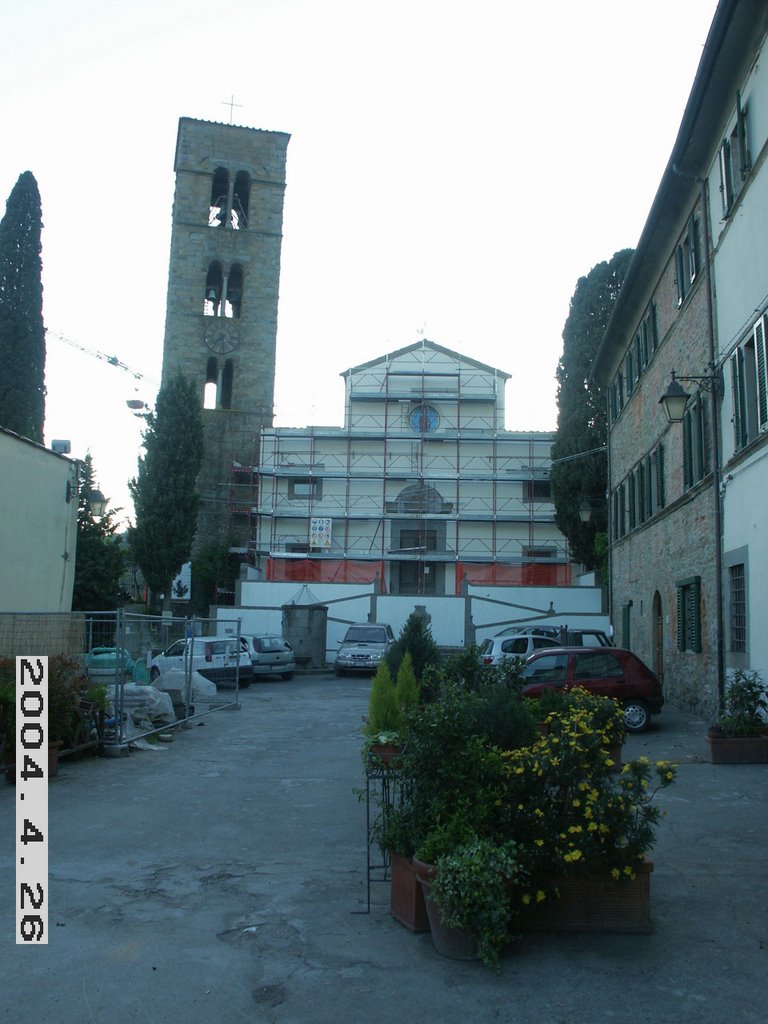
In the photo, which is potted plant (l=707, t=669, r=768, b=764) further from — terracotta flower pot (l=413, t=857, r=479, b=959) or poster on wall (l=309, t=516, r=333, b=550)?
poster on wall (l=309, t=516, r=333, b=550)

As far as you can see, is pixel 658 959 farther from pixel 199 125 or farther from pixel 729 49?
pixel 199 125

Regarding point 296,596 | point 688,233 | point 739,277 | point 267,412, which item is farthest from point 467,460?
point 739,277

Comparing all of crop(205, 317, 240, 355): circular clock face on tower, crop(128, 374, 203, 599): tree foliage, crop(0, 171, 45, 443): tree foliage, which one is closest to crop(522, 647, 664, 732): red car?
crop(0, 171, 45, 443): tree foliage

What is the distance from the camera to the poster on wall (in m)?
46.2

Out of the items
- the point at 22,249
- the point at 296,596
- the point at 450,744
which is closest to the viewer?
the point at 450,744

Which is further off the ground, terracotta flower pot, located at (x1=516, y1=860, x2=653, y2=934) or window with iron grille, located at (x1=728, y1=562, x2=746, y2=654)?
window with iron grille, located at (x1=728, y1=562, x2=746, y2=654)

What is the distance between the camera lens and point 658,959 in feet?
15.8

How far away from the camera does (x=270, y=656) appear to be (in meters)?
28.2

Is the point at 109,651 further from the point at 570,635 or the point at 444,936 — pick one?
the point at 570,635

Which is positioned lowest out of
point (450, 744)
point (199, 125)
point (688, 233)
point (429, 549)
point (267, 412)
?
point (450, 744)

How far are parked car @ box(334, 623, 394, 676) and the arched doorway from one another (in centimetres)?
1043

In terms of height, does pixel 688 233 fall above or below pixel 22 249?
below

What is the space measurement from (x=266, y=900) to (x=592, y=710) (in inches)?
105

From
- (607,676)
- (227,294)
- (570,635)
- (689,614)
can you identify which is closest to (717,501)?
(689,614)
